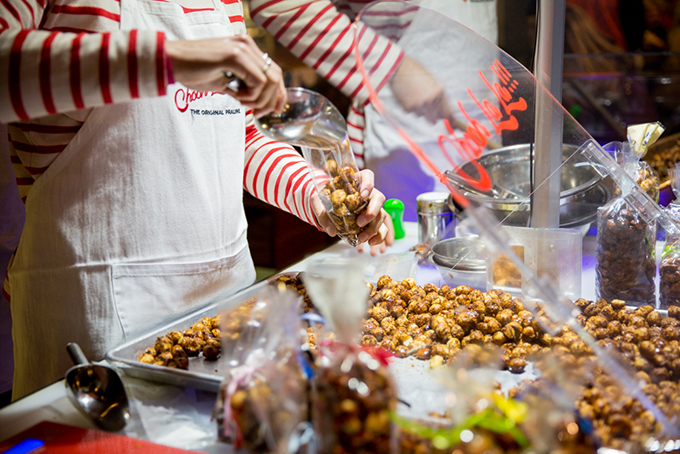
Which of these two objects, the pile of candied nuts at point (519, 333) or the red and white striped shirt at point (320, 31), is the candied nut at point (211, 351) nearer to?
the pile of candied nuts at point (519, 333)

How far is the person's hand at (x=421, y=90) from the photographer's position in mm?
917

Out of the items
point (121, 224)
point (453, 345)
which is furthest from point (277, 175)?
point (453, 345)

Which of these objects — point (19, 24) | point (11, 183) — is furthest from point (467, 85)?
point (11, 183)

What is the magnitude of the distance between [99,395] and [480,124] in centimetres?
77

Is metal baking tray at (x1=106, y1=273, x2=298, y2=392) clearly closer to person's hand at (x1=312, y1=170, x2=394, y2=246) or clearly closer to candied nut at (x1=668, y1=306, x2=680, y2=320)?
person's hand at (x1=312, y1=170, x2=394, y2=246)

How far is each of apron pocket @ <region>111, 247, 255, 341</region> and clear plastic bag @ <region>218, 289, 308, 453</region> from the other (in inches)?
22.7

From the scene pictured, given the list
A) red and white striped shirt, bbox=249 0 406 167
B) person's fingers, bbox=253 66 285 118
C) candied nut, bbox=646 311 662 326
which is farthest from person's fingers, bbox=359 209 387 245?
red and white striped shirt, bbox=249 0 406 167

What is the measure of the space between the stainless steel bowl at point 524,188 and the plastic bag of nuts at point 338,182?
26cm

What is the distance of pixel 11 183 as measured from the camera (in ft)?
6.02

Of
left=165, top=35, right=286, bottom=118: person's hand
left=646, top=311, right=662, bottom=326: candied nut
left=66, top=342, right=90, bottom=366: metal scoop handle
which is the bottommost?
left=646, top=311, right=662, bottom=326: candied nut

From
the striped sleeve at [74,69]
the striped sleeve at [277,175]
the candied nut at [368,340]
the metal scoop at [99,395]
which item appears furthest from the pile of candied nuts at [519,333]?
the striped sleeve at [74,69]

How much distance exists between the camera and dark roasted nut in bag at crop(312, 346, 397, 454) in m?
0.53

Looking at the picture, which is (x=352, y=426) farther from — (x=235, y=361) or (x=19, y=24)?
(x=19, y=24)

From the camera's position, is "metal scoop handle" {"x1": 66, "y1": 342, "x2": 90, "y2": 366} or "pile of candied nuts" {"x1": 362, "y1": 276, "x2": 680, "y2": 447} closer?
"pile of candied nuts" {"x1": 362, "y1": 276, "x2": 680, "y2": 447}
